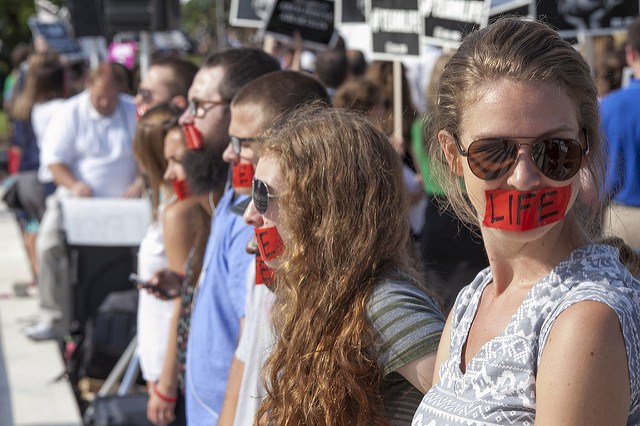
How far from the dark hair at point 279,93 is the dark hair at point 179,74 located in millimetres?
1813

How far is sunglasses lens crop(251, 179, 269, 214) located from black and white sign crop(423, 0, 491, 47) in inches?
86.4

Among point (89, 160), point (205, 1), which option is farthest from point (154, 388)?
point (205, 1)

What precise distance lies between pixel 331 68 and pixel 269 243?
208 inches

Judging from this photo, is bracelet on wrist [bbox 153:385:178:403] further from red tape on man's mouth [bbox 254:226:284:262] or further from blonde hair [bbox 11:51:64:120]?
blonde hair [bbox 11:51:64:120]

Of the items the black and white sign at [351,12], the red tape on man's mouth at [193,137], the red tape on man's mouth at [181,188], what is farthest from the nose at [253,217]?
the black and white sign at [351,12]

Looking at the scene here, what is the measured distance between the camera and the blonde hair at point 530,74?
4.81 ft

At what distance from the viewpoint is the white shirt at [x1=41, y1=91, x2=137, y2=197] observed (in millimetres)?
6441

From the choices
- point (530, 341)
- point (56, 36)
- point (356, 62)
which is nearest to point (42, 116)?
point (356, 62)

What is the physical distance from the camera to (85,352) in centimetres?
491

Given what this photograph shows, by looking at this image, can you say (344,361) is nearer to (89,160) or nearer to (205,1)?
(89,160)

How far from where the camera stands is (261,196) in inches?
→ 82.5

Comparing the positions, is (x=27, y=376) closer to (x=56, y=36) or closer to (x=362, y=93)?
(x=362, y=93)

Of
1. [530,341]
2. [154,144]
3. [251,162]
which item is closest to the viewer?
[530,341]

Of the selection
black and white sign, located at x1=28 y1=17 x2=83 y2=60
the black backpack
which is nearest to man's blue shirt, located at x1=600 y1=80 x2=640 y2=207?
the black backpack
